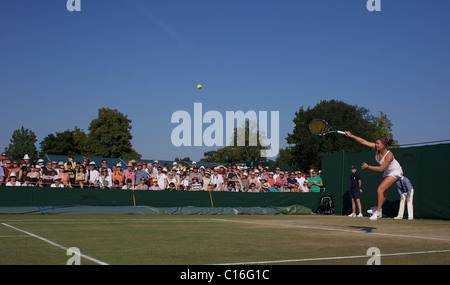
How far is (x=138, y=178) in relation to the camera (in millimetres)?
19562

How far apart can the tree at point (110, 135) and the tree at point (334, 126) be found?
27.9 metres

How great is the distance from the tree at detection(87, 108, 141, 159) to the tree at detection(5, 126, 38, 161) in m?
50.7

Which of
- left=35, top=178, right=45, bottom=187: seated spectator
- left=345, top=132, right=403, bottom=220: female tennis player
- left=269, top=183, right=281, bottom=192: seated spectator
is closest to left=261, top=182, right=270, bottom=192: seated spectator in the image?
left=269, top=183, right=281, bottom=192: seated spectator

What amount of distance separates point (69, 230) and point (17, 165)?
8976mm

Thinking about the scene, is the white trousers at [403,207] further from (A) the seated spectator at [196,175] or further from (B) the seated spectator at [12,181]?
(B) the seated spectator at [12,181]

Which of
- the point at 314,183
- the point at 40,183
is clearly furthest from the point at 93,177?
the point at 314,183

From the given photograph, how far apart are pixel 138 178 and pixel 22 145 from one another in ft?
348

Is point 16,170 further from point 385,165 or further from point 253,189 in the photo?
point 385,165

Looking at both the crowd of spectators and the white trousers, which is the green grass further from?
the white trousers

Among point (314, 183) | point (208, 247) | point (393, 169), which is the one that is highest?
point (393, 169)

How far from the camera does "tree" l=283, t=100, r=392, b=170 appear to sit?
211ft
